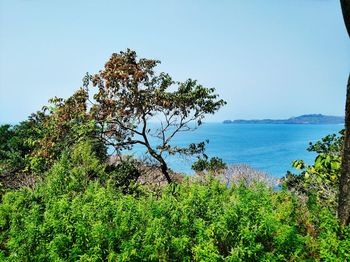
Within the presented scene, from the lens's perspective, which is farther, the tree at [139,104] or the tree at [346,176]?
the tree at [139,104]

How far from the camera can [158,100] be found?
535 inches

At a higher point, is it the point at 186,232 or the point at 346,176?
the point at 346,176

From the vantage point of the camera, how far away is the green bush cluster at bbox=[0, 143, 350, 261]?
4.14 metres

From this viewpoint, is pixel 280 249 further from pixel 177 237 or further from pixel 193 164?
pixel 193 164

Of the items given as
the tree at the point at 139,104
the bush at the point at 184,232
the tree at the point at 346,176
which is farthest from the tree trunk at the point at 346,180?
the tree at the point at 139,104

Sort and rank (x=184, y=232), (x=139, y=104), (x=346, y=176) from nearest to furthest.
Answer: (x=346, y=176) < (x=184, y=232) < (x=139, y=104)

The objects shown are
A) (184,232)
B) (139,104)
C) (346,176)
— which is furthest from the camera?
(139,104)

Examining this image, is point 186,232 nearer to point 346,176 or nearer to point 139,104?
point 346,176

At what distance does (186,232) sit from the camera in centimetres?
463

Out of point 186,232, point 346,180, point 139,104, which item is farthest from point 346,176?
point 139,104

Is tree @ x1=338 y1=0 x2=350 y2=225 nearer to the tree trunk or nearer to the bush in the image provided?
the tree trunk

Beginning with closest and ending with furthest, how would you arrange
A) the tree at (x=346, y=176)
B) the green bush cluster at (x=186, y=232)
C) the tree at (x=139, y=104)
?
the green bush cluster at (x=186, y=232) < the tree at (x=346, y=176) < the tree at (x=139, y=104)

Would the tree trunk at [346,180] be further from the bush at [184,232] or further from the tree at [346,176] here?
the bush at [184,232]

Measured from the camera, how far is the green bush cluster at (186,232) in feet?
13.6
